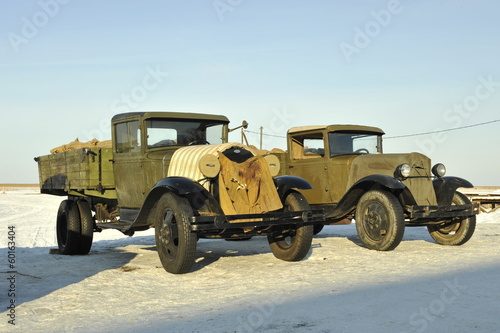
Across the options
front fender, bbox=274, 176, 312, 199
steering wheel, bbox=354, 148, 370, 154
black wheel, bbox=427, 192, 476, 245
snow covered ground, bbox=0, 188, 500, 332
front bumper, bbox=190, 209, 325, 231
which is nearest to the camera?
snow covered ground, bbox=0, 188, 500, 332

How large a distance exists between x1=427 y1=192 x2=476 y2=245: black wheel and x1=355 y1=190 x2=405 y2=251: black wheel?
1.65m

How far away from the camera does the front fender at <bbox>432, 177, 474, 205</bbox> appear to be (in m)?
9.17

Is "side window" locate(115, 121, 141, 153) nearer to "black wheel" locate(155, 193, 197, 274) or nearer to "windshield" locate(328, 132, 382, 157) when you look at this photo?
"black wheel" locate(155, 193, 197, 274)

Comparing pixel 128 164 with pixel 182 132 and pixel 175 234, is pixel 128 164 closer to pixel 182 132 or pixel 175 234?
pixel 182 132

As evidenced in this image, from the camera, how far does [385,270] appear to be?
661 cm

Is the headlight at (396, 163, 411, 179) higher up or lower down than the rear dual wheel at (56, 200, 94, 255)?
higher up

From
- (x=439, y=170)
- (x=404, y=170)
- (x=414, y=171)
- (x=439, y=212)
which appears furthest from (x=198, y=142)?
(x=439, y=170)

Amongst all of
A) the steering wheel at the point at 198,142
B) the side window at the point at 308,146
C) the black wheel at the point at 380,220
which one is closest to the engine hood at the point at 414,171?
the black wheel at the point at 380,220

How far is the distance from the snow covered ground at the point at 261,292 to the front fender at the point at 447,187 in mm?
836

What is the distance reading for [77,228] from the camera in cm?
902

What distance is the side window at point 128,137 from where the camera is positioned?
818 centimetres

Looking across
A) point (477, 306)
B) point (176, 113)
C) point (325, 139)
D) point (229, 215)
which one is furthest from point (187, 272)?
point (325, 139)

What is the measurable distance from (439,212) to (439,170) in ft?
3.15

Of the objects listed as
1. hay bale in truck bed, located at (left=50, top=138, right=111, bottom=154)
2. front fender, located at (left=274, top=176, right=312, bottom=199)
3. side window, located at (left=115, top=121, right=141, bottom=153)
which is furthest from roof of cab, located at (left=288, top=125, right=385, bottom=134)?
hay bale in truck bed, located at (left=50, top=138, right=111, bottom=154)
